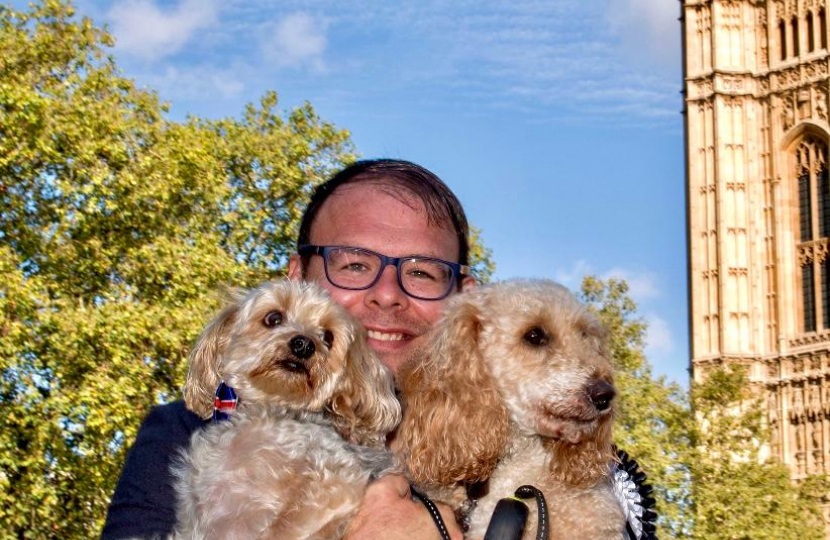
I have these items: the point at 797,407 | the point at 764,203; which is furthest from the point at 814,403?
the point at 764,203

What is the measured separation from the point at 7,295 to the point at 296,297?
1416 cm

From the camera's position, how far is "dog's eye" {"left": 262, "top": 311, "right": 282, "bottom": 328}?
390cm

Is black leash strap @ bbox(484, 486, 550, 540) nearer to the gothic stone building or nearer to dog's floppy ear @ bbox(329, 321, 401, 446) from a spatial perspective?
dog's floppy ear @ bbox(329, 321, 401, 446)

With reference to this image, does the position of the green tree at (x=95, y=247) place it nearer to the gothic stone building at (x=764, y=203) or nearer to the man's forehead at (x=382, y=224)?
the man's forehead at (x=382, y=224)

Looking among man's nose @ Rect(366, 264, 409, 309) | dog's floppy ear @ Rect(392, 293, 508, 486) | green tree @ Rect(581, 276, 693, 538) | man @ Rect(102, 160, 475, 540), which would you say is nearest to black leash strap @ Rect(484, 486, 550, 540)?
dog's floppy ear @ Rect(392, 293, 508, 486)

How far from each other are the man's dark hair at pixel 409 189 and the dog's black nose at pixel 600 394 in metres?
1.37

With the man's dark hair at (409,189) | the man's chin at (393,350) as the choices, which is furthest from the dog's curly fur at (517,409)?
Result: the man's dark hair at (409,189)

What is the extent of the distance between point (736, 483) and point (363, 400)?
27722 mm

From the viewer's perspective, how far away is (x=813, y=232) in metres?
51.0

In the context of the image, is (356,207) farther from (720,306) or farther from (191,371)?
(720,306)

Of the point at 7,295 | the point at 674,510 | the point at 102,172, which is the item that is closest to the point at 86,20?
the point at 102,172

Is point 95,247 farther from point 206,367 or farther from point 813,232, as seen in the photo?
point 813,232

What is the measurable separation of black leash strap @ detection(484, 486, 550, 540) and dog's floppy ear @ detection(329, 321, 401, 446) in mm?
453

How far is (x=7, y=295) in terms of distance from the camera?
56.0 ft
